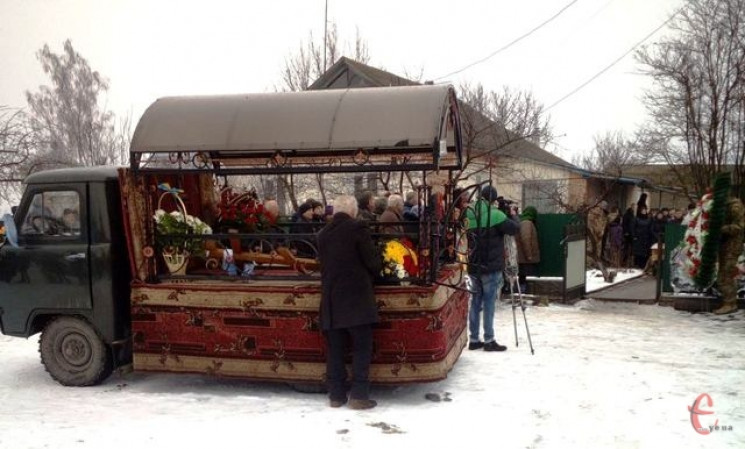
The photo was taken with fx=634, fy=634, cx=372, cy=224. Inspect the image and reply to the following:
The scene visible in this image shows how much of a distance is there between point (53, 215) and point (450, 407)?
4525 mm

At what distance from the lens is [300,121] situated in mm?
6117

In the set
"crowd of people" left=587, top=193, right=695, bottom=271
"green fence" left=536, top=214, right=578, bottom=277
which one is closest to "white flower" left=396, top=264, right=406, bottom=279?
"green fence" left=536, top=214, right=578, bottom=277

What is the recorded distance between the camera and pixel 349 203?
578 cm

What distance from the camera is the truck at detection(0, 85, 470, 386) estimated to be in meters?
5.86

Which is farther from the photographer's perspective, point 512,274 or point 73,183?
point 512,274

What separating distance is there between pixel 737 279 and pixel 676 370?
14.1 feet

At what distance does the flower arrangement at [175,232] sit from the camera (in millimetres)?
6473

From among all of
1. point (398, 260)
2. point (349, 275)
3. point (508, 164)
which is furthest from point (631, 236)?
point (349, 275)

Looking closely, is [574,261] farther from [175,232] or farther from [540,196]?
[540,196]

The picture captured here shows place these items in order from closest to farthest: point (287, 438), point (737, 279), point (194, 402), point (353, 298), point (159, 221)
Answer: point (287, 438)
point (353, 298)
point (194, 402)
point (159, 221)
point (737, 279)

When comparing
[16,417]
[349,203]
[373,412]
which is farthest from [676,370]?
[16,417]

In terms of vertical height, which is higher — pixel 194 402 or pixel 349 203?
pixel 349 203


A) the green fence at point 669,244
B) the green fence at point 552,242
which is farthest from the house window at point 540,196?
the green fence at point 669,244

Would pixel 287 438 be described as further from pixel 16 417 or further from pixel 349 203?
pixel 16 417
